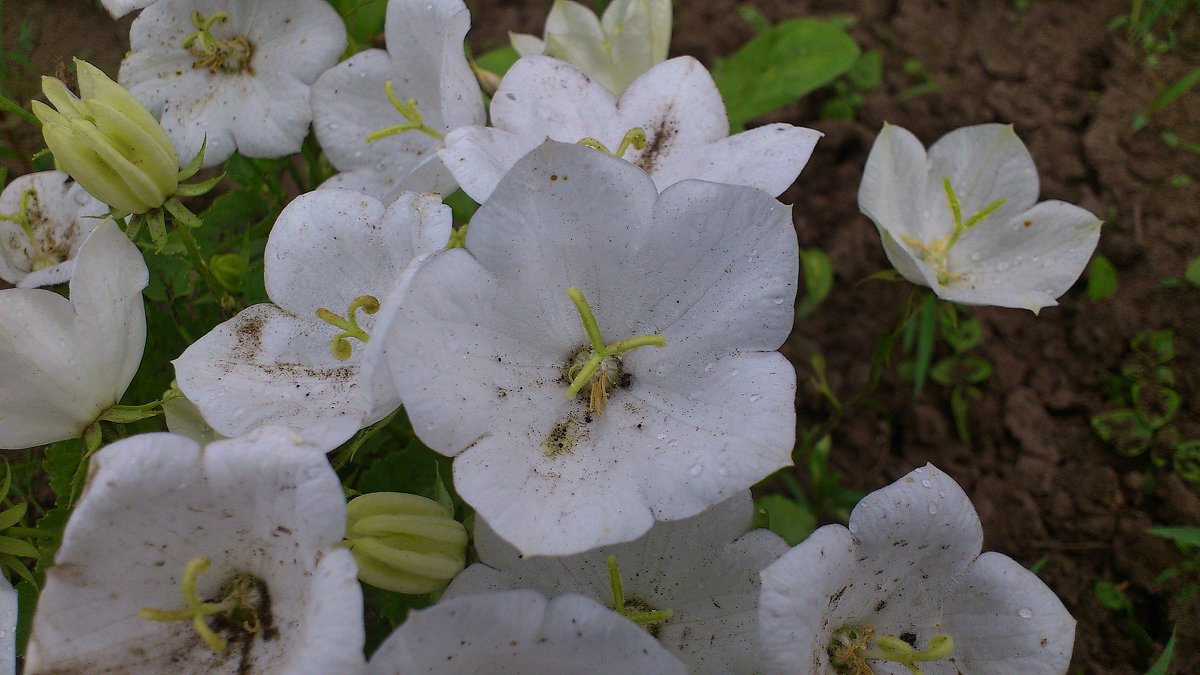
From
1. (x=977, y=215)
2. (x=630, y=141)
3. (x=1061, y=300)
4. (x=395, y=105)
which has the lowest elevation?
(x=1061, y=300)

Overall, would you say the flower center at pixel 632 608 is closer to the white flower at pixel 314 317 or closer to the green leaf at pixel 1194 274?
the white flower at pixel 314 317

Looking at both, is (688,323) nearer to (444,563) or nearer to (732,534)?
(732,534)

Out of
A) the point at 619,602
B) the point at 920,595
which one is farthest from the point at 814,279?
the point at 619,602

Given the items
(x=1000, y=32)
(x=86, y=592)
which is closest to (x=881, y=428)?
(x=1000, y=32)

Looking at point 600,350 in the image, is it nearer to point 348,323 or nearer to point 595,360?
point 595,360

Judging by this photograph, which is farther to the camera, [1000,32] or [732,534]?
[1000,32]

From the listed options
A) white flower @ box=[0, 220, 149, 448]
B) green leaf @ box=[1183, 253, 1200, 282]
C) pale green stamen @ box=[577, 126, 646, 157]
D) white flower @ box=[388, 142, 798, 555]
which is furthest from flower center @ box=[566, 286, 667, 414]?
green leaf @ box=[1183, 253, 1200, 282]

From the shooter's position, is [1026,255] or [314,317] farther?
[1026,255]
